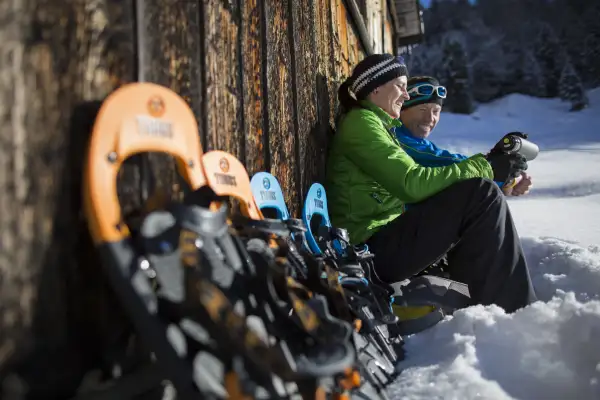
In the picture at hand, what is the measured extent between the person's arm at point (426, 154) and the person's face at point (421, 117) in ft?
1.01

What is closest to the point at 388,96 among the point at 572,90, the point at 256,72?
the point at 256,72

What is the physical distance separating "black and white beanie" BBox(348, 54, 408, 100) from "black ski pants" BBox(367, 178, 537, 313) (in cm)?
77

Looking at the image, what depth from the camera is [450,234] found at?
2.23 meters

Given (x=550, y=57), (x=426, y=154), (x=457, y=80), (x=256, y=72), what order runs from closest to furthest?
(x=256, y=72) < (x=426, y=154) < (x=457, y=80) < (x=550, y=57)

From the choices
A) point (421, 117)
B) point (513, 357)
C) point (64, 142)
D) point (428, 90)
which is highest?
point (428, 90)

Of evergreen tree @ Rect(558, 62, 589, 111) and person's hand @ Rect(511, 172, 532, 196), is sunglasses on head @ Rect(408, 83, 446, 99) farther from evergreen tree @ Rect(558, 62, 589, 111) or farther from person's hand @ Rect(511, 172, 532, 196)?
evergreen tree @ Rect(558, 62, 589, 111)

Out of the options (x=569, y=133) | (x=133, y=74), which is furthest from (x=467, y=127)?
(x=133, y=74)

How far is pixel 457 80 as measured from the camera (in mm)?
25797

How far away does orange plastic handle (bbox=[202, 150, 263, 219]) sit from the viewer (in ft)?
3.93

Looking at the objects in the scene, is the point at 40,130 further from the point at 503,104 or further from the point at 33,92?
the point at 503,104

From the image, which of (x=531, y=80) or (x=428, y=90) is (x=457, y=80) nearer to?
(x=531, y=80)

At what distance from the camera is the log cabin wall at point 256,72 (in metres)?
1.15

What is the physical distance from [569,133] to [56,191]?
23.3 m

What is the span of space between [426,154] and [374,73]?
71cm
